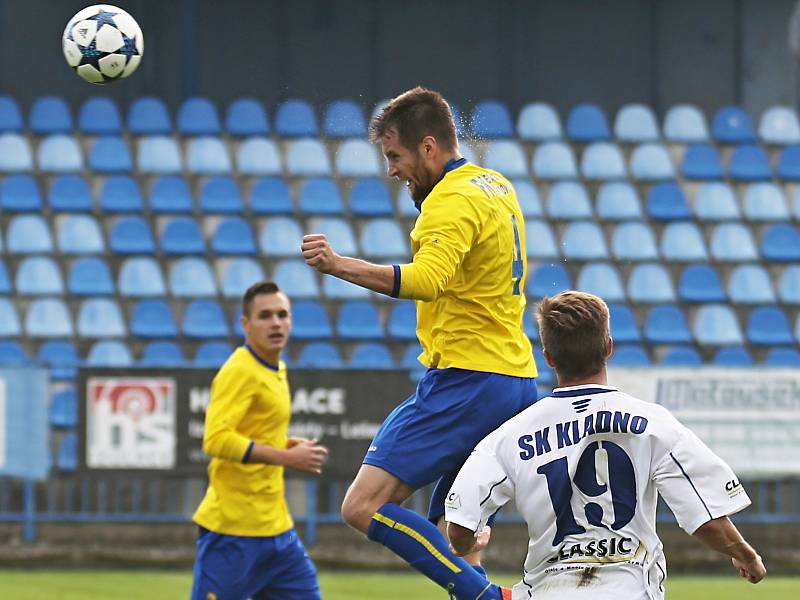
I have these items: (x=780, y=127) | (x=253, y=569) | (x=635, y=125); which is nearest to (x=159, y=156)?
(x=635, y=125)

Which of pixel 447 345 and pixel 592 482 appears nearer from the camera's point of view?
pixel 592 482

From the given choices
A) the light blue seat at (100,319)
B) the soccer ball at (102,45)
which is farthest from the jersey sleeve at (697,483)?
the light blue seat at (100,319)

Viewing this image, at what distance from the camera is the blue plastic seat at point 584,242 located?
621 inches

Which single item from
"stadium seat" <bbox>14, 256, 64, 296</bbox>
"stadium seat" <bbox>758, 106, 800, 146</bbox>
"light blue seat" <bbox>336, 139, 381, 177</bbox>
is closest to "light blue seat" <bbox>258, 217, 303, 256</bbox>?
"light blue seat" <bbox>336, 139, 381, 177</bbox>

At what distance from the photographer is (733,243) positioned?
1633cm

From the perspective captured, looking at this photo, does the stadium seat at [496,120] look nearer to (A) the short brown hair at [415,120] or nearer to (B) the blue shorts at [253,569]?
(B) the blue shorts at [253,569]

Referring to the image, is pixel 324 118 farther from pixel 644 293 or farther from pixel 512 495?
pixel 512 495

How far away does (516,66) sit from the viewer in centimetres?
1900

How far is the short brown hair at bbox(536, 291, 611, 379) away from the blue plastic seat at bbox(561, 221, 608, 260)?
1147 centimetres

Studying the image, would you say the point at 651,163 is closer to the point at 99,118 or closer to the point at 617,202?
the point at 617,202

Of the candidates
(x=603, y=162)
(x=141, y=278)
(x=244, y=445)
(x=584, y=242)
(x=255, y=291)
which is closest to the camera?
(x=244, y=445)

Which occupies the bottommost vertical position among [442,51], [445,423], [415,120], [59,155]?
[445,423]

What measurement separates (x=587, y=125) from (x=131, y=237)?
5.40 metres

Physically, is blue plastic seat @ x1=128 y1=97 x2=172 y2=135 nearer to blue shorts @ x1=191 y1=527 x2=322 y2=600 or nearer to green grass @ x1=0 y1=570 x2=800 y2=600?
green grass @ x1=0 y1=570 x2=800 y2=600
